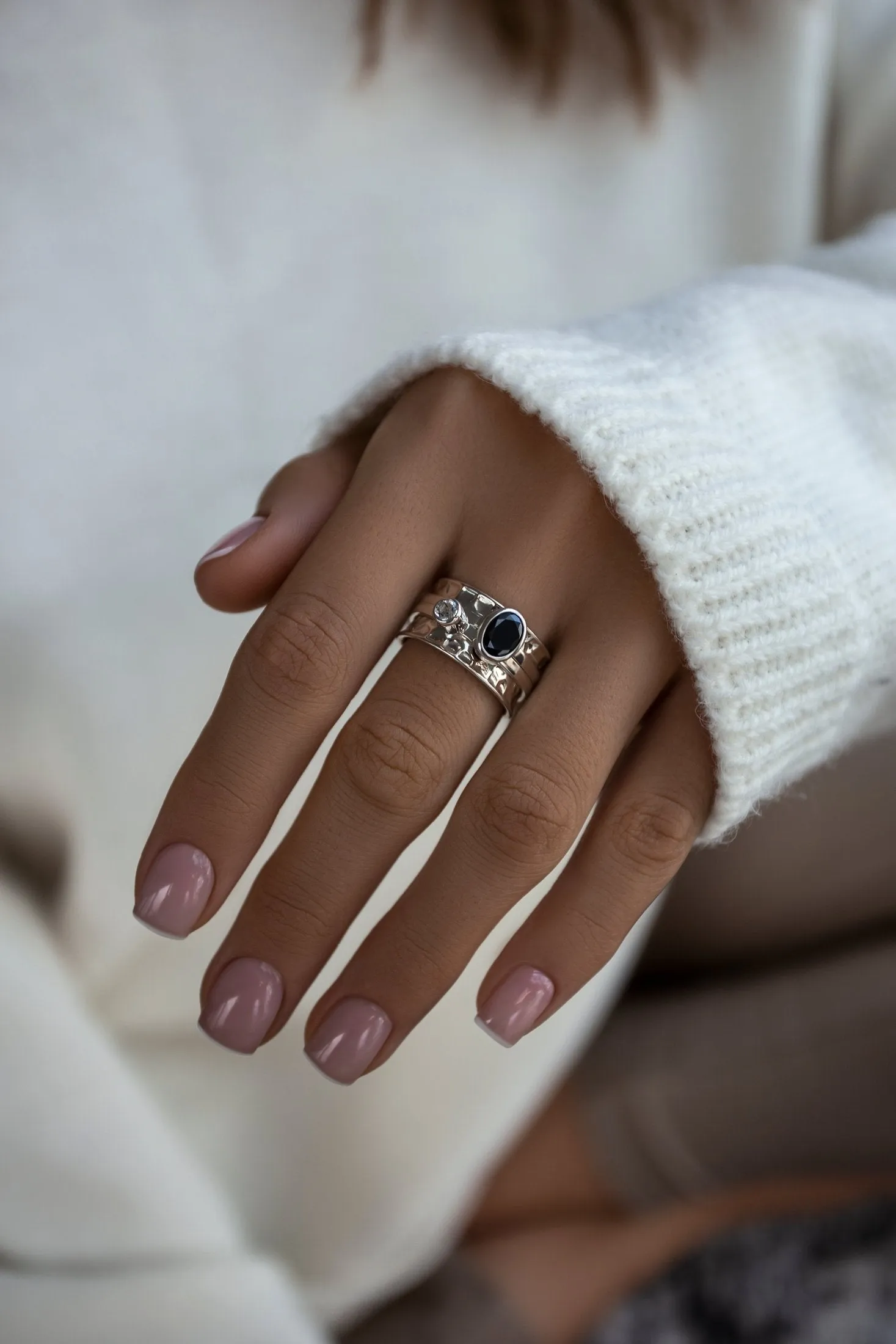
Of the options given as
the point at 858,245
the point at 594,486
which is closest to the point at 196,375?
the point at 594,486

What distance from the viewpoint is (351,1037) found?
0.46 meters

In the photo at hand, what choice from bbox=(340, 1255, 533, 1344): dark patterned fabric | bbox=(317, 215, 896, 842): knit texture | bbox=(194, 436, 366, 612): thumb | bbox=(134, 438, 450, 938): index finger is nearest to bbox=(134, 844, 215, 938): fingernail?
bbox=(134, 438, 450, 938): index finger

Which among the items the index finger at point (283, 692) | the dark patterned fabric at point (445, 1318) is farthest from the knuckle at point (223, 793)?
the dark patterned fabric at point (445, 1318)

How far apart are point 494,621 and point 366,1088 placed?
0.37 metres

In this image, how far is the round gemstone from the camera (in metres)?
0.45

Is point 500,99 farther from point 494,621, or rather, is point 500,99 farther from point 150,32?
point 494,621

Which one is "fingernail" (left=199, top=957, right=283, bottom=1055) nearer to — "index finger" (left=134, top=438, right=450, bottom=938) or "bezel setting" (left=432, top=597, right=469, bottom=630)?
"index finger" (left=134, top=438, right=450, bottom=938)

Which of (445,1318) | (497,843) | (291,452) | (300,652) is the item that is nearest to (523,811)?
(497,843)

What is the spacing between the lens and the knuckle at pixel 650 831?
0.46 metres

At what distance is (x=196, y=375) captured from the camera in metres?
0.66

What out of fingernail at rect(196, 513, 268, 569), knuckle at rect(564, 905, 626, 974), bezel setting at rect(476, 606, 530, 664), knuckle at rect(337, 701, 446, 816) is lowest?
knuckle at rect(564, 905, 626, 974)

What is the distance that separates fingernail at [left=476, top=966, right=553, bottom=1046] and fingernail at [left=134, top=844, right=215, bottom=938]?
0.14 metres

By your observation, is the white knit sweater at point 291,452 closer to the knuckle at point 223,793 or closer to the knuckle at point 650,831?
the knuckle at point 650,831

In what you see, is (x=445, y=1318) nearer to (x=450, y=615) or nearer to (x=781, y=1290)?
(x=781, y=1290)
